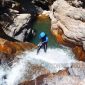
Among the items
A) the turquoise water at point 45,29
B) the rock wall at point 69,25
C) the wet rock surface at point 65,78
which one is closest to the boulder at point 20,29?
the turquoise water at point 45,29

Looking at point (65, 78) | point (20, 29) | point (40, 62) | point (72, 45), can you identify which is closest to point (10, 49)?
point (40, 62)

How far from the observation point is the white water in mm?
20000

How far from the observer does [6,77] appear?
2000 cm

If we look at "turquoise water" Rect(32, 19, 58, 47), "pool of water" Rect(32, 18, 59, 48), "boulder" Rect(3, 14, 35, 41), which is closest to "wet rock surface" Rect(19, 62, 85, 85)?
"pool of water" Rect(32, 18, 59, 48)

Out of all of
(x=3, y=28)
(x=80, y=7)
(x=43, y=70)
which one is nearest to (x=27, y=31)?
(x=3, y=28)

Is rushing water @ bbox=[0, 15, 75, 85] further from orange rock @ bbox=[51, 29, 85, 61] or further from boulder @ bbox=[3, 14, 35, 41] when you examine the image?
boulder @ bbox=[3, 14, 35, 41]

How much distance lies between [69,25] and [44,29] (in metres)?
4.91

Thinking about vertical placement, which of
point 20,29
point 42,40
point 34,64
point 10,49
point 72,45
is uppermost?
point 42,40

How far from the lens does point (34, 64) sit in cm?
2152

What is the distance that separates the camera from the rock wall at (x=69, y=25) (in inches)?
1026

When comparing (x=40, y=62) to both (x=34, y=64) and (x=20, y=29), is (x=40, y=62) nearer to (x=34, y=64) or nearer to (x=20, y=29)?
(x=34, y=64)

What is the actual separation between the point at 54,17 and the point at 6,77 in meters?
14.0

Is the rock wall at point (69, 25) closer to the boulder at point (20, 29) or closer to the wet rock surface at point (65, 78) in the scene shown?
the boulder at point (20, 29)

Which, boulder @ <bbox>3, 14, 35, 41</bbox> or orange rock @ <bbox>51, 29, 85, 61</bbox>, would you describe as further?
boulder @ <bbox>3, 14, 35, 41</bbox>
